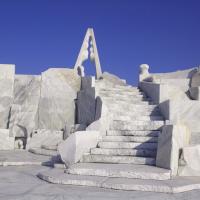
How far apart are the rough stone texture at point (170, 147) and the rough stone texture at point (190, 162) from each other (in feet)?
0.32

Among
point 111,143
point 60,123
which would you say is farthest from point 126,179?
point 60,123

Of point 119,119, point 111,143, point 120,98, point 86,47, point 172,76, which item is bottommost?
point 111,143

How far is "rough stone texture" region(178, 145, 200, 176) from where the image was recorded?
5.23 metres

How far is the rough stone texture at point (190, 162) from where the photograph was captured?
523 centimetres

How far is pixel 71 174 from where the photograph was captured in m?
5.04

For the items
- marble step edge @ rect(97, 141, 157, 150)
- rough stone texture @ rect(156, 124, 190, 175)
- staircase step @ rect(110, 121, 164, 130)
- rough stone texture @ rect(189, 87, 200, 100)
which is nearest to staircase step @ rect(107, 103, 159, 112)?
staircase step @ rect(110, 121, 164, 130)

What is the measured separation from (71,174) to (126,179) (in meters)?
0.89

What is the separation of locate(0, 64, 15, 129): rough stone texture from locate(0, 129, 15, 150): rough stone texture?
0.62m

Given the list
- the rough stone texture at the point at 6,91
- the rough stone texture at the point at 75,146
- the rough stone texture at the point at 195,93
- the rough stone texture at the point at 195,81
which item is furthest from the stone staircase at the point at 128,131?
the rough stone texture at the point at 6,91

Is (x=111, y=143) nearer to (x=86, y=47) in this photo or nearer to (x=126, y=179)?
(x=126, y=179)

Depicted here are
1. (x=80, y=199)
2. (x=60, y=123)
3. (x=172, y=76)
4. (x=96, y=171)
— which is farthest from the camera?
(x=172, y=76)

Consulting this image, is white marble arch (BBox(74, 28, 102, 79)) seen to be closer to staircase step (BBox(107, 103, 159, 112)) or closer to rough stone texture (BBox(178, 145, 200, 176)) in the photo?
staircase step (BBox(107, 103, 159, 112))

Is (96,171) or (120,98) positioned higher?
(120,98)

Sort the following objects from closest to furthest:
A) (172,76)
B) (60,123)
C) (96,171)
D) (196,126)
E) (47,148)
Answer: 1. (96,171)
2. (196,126)
3. (47,148)
4. (60,123)
5. (172,76)
